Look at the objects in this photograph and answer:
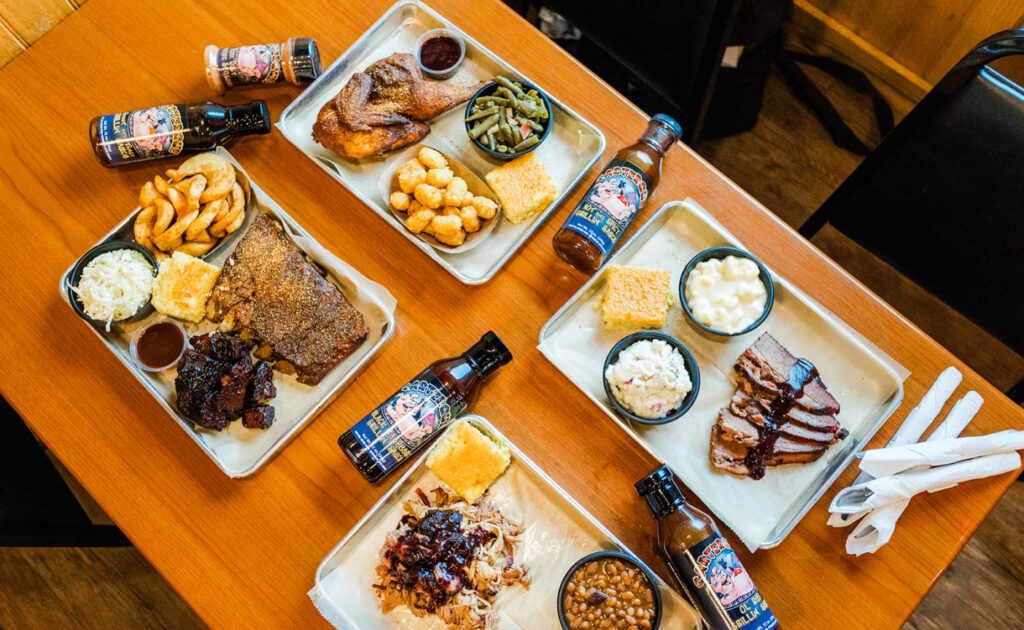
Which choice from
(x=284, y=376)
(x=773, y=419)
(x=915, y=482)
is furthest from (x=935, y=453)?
(x=284, y=376)

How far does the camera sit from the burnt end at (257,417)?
1747mm

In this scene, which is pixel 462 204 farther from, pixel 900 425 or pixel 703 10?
pixel 900 425

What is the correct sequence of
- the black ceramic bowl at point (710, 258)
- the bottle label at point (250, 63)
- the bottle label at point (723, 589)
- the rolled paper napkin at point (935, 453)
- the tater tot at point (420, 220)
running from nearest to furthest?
the bottle label at point (723, 589) < the rolled paper napkin at point (935, 453) < the black ceramic bowl at point (710, 258) < the tater tot at point (420, 220) < the bottle label at point (250, 63)

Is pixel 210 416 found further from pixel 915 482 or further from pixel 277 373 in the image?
pixel 915 482

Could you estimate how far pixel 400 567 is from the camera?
1616 millimetres

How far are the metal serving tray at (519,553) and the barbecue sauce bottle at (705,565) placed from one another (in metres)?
0.07

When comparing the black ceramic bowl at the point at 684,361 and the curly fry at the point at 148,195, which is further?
the curly fry at the point at 148,195

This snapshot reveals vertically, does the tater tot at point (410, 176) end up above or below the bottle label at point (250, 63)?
below

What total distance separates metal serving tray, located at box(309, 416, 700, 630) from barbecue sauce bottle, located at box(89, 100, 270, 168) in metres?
1.03

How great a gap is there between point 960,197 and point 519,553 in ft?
4.96

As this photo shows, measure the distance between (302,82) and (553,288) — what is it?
36.8 inches

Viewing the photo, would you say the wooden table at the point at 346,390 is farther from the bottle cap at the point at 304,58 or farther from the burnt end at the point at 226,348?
the burnt end at the point at 226,348

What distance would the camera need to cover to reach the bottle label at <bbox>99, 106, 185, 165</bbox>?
1.88 m

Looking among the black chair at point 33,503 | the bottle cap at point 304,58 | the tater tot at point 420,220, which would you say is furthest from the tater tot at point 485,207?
the black chair at point 33,503
